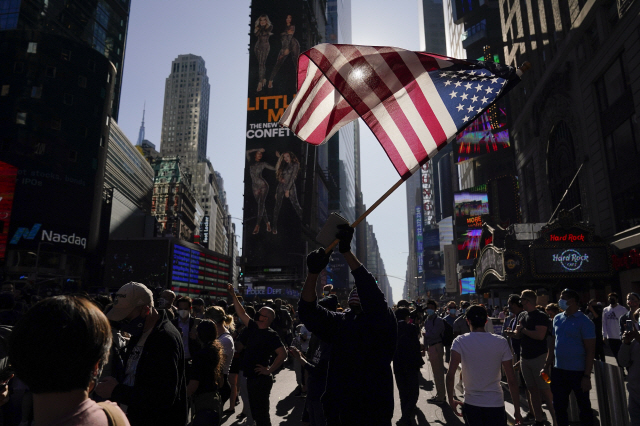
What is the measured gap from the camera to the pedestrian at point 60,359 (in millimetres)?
1746

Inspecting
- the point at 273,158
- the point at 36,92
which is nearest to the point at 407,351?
the point at 36,92

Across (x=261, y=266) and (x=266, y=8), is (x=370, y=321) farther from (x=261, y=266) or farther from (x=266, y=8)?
(x=266, y=8)

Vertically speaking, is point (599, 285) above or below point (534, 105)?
below

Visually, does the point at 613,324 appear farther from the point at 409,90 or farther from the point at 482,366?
the point at 409,90

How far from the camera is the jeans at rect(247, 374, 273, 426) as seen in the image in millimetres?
6332

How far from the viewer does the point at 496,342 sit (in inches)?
203

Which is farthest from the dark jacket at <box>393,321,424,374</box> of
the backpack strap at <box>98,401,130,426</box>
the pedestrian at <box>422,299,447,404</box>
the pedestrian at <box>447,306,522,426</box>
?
the backpack strap at <box>98,401,130,426</box>

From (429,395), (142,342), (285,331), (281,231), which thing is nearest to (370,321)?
(142,342)

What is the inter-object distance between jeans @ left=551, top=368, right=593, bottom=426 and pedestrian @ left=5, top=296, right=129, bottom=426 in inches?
261

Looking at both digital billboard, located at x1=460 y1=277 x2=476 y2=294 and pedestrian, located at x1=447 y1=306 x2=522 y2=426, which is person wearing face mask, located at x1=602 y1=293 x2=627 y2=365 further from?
digital billboard, located at x1=460 y1=277 x2=476 y2=294

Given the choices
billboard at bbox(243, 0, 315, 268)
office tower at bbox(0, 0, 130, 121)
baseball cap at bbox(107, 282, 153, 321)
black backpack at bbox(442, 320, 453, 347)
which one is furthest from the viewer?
billboard at bbox(243, 0, 315, 268)

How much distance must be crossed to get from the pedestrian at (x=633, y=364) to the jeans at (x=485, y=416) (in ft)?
6.54

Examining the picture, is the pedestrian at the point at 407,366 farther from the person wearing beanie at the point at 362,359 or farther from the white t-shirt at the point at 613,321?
the white t-shirt at the point at 613,321

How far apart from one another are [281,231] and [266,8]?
44.6 m
